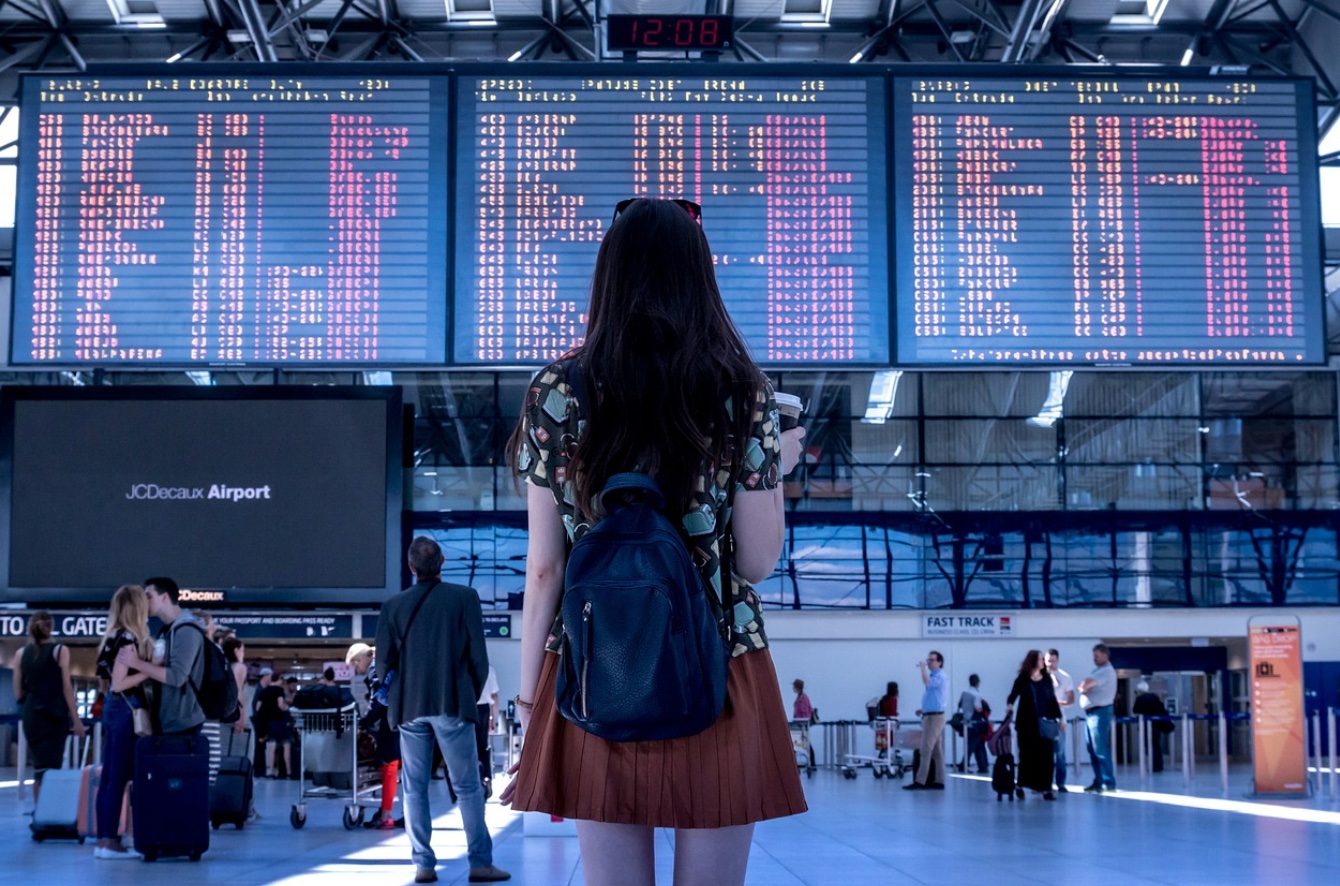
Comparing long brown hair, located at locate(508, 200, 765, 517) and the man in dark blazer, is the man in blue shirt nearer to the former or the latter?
the man in dark blazer

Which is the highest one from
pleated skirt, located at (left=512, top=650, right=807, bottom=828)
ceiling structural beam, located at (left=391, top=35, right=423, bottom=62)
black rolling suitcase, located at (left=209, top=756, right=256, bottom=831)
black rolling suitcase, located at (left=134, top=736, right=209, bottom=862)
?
ceiling structural beam, located at (left=391, top=35, right=423, bottom=62)

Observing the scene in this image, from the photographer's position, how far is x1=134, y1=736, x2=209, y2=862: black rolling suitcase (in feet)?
26.3

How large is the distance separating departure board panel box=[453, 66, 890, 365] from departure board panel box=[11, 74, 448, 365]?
0.39 m

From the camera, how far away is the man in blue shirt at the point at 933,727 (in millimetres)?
16359

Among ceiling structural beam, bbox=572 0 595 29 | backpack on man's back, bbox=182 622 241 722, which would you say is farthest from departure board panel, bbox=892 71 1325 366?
ceiling structural beam, bbox=572 0 595 29

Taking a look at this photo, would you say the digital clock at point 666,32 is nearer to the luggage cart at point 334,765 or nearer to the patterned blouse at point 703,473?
the luggage cart at point 334,765

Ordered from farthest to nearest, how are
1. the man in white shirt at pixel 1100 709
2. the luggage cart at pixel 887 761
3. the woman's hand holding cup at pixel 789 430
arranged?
the luggage cart at pixel 887 761
the man in white shirt at pixel 1100 709
the woman's hand holding cup at pixel 789 430

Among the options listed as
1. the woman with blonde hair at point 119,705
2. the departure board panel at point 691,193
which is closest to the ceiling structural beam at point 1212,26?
the departure board panel at point 691,193

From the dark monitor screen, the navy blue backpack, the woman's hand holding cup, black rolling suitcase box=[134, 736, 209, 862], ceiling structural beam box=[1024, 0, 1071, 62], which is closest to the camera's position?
the navy blue backpack

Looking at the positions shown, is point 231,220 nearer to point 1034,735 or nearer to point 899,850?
point 899,850

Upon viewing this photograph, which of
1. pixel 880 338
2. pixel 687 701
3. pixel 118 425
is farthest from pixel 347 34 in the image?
pixel 687 701

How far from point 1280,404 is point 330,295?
81.8 feet

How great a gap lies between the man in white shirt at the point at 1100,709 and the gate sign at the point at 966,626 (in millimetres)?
12195

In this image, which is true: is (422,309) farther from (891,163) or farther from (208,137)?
(891,163)
